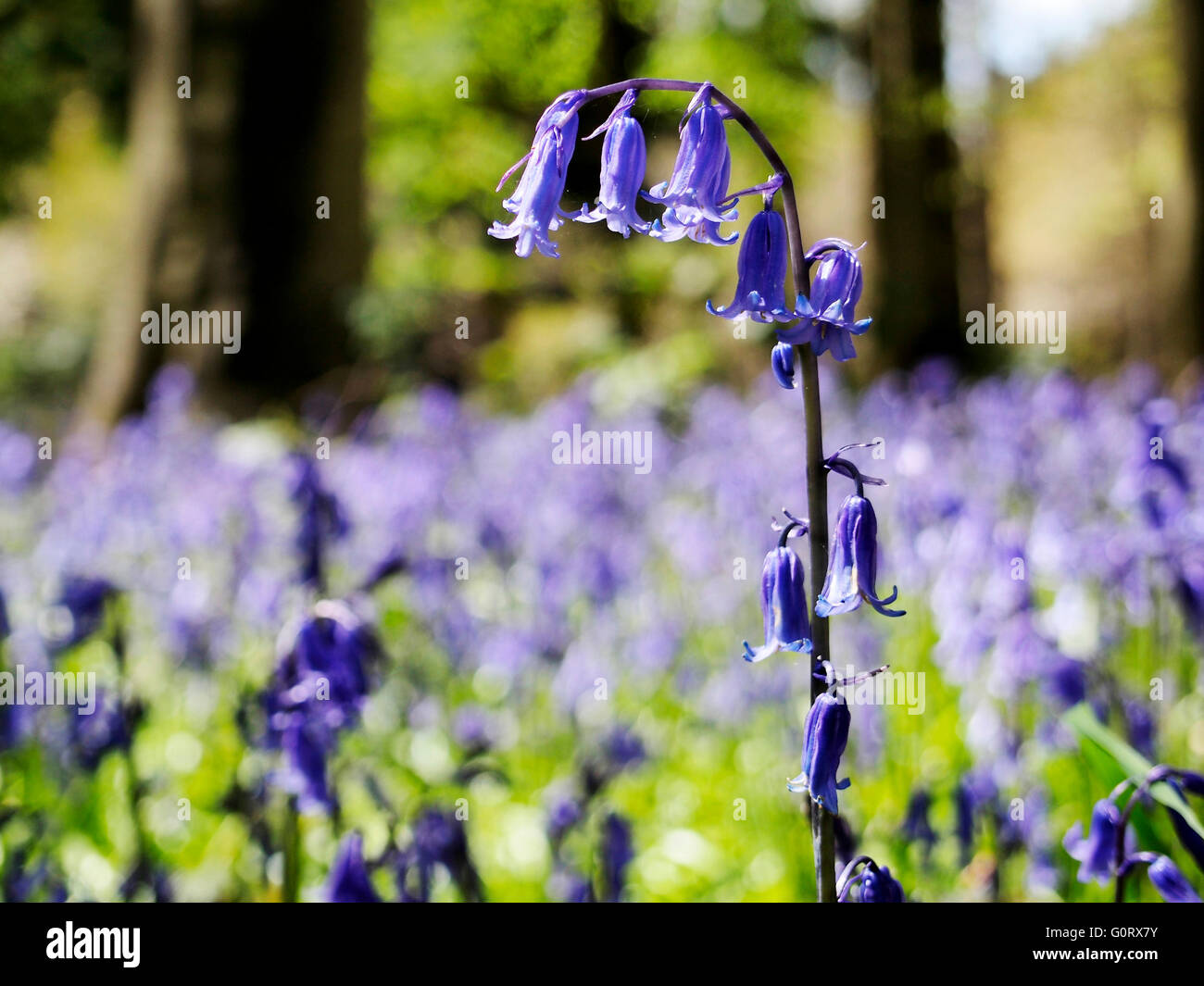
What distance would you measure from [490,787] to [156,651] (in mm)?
1796

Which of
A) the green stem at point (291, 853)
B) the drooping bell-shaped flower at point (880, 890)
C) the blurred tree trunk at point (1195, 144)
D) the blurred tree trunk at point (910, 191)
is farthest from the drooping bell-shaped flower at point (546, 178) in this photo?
the blurred tree trunk at point (910, 191)

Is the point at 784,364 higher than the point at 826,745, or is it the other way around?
the point at 784,364

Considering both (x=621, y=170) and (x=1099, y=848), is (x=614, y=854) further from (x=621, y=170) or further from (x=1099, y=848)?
(x=621, y=170)

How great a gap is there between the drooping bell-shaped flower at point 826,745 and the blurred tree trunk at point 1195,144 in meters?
8.08

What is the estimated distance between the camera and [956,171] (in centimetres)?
1184

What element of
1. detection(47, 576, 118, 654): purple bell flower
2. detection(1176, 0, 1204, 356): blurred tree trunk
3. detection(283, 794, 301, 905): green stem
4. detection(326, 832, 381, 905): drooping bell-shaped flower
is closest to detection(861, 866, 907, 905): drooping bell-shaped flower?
detection(326, 832, 381, 905): drooping bell-shaped flower

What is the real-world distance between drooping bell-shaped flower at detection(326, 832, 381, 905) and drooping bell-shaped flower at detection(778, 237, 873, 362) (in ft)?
3.59

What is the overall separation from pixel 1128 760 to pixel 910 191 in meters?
10.4

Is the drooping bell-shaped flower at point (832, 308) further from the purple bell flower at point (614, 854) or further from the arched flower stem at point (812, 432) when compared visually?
the purple bell flower at point (614, 854)

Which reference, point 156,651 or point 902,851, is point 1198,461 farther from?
point 156,651

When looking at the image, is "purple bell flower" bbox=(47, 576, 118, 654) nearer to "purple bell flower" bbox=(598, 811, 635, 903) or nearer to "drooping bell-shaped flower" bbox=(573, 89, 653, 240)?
"purple bell flower" bbox=(598, 811, 635, 903)

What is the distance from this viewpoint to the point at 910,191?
10.9 metres

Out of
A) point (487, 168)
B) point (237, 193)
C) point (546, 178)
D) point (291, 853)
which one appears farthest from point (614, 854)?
point (487, 168)
